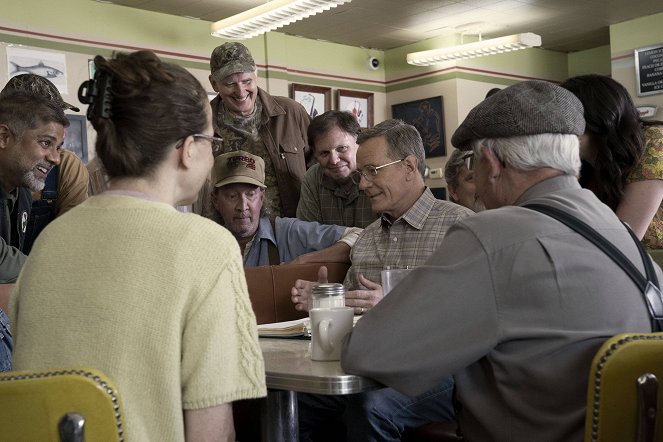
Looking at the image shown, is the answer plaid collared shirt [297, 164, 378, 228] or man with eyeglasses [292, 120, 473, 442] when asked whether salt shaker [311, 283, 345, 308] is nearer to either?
man with eyeglasses [292, 120, 473, 442]

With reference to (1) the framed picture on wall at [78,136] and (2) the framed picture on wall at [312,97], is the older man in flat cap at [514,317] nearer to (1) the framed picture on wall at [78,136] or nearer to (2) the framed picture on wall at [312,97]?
(1) the framed picture on wall at [78,136]

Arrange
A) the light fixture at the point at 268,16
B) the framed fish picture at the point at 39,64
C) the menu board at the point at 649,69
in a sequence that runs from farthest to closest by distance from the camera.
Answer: the menu board at the point at 649,69
the framed fish picture at the point at 39,64
the light fixture at the point at 268,16

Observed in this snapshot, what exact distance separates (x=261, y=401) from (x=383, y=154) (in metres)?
1.50

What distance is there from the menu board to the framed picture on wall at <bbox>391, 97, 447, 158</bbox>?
239cm

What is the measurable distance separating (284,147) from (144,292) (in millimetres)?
3184

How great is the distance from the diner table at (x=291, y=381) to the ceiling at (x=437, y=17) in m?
6.58

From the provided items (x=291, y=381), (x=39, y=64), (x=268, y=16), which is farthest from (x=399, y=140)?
(x=39, y=64)

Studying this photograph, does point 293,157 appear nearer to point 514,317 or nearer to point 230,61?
point 230,61

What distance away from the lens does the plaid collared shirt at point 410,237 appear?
10.9 ft

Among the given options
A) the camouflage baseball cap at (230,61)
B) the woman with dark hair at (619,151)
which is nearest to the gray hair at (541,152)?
the woman with dark hair at (619,151)

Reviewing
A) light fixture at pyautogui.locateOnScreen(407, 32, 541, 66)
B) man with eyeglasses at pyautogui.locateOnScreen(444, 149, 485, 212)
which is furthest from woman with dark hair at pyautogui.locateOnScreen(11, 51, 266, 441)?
light fixture at pyautogui.locateOnScreen(407, 32, 541, 66)

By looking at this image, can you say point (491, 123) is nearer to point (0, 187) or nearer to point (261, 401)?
point (261, 401)

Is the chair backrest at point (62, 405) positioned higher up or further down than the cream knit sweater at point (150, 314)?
further down

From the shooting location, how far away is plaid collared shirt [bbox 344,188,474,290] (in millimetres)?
3322
